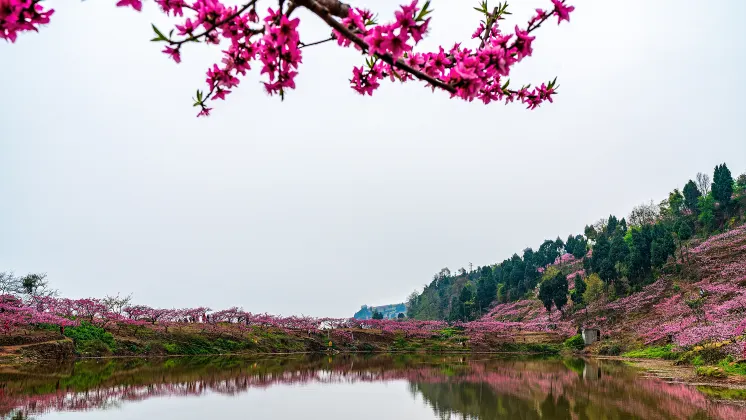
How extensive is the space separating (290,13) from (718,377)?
18.8 meters

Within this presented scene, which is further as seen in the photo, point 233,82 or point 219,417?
point 219,417

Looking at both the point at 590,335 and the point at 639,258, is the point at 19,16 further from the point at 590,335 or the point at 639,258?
the point at 639,258

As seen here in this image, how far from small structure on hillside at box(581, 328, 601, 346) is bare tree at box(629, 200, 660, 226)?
3370cm

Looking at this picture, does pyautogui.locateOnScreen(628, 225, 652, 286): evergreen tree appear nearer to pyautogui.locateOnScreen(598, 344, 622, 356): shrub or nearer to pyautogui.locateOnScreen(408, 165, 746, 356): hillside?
pyautogui.locateOnScreen(408, 165, 746, 356): hillside

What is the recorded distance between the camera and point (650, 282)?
43344mm

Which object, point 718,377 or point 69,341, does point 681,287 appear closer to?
point 718,377

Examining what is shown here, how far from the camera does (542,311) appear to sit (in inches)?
2121

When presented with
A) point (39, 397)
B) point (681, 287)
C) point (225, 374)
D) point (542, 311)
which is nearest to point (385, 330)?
point (542, 311)

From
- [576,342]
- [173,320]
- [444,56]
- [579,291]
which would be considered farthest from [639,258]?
[444,56]

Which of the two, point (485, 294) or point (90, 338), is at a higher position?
point (485, 294)

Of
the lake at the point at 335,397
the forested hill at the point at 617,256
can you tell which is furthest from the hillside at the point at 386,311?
the lake at the point at 335,397

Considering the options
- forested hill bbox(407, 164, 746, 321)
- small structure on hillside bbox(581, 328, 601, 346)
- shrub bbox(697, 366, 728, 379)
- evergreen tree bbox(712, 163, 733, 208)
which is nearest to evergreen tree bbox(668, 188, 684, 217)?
forested hill bbox(407, 164, 746, 321)

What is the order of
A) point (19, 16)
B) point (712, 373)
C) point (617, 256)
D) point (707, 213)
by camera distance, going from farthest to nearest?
point (707, 213) < point (617, 256) < point (712, 373) < point (19, 16)

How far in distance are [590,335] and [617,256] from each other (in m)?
12.3
